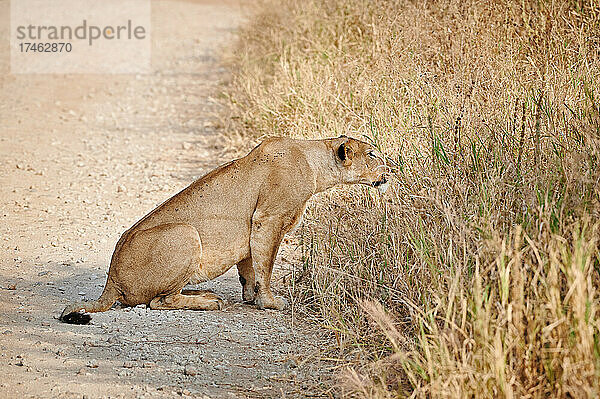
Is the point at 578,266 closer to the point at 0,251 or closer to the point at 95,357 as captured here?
the point at 95,357

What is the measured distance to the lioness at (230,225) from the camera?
17.7 feet

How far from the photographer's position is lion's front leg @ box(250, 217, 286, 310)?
221 inches

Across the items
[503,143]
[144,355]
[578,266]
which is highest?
[503,143]

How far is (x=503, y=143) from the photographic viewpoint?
5387 mm

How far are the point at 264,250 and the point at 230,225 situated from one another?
294mm

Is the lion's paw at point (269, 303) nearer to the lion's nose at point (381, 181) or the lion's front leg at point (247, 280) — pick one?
the lion's front leg at point (247, 280)

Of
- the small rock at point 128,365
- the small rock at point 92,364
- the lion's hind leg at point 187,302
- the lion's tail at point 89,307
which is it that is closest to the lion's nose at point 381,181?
the lion's hind leg at point 187,302

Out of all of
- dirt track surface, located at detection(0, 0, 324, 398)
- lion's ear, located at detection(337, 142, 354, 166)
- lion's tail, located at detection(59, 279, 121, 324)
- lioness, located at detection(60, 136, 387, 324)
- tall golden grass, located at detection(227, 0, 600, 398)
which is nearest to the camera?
tall golden grass, located at detection(227, 0, 600, 398)

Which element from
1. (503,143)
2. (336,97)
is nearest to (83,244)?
(336,97)

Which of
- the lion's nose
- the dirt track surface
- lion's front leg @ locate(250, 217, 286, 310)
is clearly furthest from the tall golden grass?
the dirt track surface

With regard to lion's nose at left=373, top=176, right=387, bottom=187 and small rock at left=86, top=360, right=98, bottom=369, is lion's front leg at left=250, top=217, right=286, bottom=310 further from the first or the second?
small rock at left=86, top=360, right=98, bottom=369

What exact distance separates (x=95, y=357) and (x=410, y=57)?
4.06 m

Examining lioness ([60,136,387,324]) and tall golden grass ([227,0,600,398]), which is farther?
lioness ([60,136,387,324])

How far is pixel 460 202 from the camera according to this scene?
4934mm
